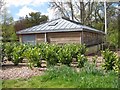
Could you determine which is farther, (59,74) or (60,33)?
(60,33)

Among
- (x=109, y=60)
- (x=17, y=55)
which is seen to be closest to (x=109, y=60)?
(x=109, y=60)

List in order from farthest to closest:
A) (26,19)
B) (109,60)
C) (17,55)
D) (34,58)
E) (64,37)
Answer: (64,37) → (17,55) → (34,58) → (109,60) → (26,19)

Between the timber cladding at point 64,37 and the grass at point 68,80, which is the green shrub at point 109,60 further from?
the timber cladding at point 64,37

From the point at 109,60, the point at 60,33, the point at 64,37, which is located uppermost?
the point at 60,33

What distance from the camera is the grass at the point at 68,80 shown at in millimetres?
2084

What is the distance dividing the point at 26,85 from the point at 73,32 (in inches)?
140

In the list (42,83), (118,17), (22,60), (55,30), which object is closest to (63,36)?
(55,30)

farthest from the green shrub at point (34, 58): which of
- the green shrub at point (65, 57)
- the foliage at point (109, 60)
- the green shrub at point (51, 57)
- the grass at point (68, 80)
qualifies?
the foliage at point (109, 60)

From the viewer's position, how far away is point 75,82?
2209 mm

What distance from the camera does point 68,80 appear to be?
2.28m

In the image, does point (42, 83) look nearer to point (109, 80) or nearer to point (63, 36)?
point (109, 80)

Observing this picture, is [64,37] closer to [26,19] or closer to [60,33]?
[60,33]

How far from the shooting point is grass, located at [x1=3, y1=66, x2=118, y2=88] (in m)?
2.08

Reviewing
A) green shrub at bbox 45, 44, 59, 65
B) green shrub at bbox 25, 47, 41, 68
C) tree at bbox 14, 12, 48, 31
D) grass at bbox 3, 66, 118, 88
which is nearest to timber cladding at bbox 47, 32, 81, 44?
green shrub at bbox 45, 44, 59, 65
